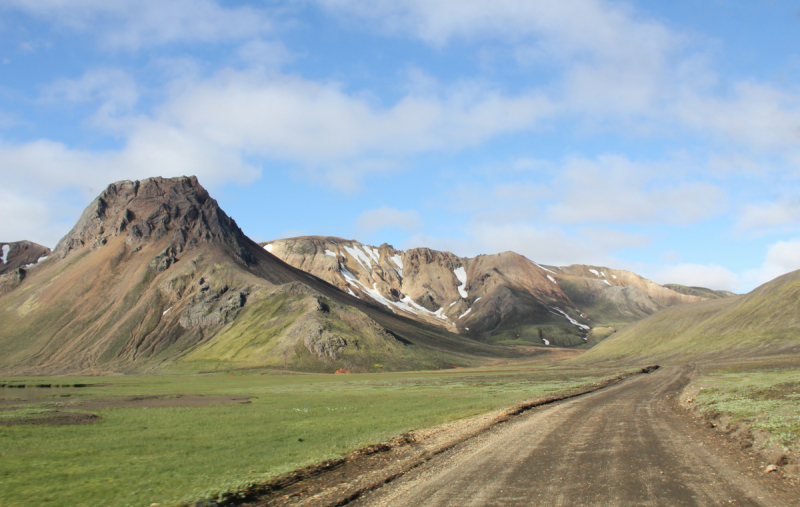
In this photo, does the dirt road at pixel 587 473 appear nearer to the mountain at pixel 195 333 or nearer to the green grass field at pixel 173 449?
the green grass field at pixel 173 449

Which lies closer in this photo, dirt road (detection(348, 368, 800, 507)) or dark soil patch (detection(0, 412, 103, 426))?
dirt road (detection(348, 368, 800, 507))

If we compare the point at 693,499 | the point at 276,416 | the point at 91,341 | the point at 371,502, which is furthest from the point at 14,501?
the point at 91,341

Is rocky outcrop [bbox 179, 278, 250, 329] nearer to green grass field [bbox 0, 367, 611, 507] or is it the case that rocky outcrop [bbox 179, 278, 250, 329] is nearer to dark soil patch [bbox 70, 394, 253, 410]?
dark soil patch [bbox 70, 394, 253, 410]

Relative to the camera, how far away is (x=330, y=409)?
43062 mm

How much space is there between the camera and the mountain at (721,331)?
12069cm

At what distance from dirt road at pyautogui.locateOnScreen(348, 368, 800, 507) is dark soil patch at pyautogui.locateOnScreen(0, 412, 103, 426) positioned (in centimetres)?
3036

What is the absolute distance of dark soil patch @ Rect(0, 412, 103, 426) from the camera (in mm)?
33781

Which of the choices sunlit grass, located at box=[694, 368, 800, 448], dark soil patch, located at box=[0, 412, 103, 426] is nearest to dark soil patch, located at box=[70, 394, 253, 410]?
dark soil patch, located at box=[0, 412, 103, 426]

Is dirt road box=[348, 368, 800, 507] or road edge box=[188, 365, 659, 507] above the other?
dirt road box=[348, 368, 800, 507]

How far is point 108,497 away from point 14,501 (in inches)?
109

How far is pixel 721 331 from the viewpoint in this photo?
137 meters

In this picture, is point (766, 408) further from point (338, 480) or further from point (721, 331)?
point (721, 331)

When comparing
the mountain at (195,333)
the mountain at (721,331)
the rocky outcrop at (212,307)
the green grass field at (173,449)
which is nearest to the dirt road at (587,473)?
the green grass field at (173,449)

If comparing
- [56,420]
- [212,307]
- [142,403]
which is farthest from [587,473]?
[212,307]
